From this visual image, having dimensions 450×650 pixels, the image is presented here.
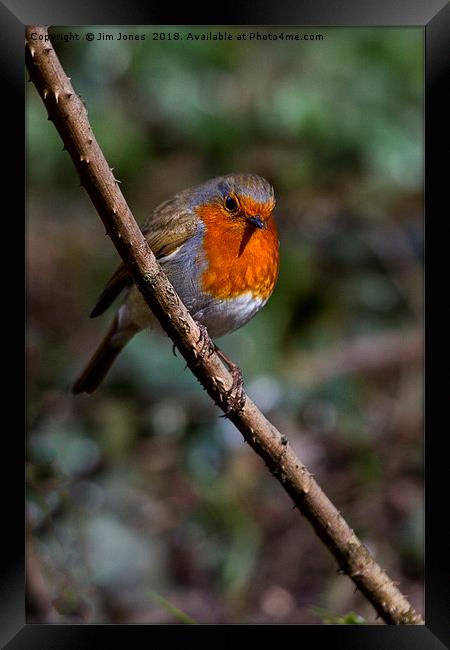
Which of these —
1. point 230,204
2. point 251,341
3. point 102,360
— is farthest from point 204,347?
point 251,341

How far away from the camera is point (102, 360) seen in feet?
11.9

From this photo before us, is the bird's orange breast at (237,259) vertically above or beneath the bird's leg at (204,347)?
above

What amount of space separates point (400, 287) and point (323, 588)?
1.85m

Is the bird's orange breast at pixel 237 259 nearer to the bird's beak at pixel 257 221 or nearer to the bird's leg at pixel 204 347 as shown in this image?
the bird's beak at pixel 257 221

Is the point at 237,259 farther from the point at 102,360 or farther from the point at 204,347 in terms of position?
the point at 102,360

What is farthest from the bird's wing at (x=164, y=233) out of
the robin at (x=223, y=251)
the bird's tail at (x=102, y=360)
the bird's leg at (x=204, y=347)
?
the bird's leg at (x=204, y=347)

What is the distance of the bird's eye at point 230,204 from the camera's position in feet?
8.86

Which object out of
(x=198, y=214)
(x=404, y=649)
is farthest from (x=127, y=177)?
(x=404, y=649)

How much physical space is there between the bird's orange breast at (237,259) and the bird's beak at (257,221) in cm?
2

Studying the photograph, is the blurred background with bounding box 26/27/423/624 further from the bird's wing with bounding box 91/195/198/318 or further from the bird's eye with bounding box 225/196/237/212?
the bird's eye with bounding box 225/196/237/212

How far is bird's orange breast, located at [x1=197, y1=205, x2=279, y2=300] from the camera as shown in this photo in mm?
2637
